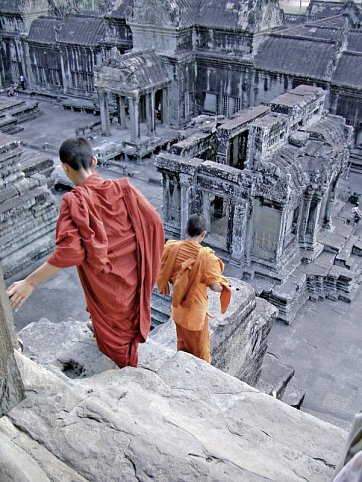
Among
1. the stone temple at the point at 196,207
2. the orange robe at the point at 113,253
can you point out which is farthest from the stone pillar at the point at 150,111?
the orange robe at the point at 113,253

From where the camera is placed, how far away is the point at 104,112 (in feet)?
79.4

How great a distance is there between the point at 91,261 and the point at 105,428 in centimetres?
150

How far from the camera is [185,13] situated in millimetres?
24266

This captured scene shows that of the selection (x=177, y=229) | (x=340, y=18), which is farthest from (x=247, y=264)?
(x=340, y=18)

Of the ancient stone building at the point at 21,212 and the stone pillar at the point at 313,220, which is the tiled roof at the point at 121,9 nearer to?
the ancient stone building at the point at 21,212

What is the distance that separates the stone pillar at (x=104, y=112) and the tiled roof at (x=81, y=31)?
20.5 ft

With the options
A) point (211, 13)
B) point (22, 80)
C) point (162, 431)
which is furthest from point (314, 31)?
point (162, 431)

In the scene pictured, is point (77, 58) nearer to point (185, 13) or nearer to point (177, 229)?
point (185, 13)

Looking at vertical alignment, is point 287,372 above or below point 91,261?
below

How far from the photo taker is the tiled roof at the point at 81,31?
92.8 feet

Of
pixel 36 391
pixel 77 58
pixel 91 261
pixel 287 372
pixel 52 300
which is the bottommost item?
pixel 52 300

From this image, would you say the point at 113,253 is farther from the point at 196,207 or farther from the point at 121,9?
the point at 121,9

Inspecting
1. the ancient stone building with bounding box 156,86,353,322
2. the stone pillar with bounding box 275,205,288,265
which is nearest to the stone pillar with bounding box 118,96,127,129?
the ancient stone building with bounding box 156,86,353,322

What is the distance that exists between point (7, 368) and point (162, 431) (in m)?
1.23
